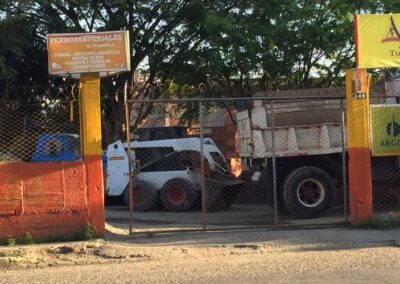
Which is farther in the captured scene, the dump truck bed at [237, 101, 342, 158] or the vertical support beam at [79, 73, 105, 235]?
the dump truck bed at [237, 101, 342, 158]

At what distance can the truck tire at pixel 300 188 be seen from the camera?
12805 millimetres

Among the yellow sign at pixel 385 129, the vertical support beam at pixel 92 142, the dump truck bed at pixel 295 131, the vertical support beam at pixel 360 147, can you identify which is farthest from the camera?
the dump truck bed at pixel 295 131

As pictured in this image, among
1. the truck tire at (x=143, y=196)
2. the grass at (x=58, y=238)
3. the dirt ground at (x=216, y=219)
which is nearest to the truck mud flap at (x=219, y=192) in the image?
the dirt ground at (x=216, y=219)

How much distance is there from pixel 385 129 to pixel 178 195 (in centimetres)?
597

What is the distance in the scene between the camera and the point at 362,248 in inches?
380

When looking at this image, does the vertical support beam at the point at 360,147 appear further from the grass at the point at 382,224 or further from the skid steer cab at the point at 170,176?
the skid steer cab at the point at 170,176

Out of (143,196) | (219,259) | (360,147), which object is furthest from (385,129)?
(143,196)

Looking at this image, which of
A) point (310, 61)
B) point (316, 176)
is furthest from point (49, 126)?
→ point (310, 61)

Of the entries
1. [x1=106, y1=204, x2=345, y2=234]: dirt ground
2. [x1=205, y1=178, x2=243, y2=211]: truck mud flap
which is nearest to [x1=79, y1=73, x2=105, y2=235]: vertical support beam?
[x1=106, y1=204, x2=345, y2=234]: dirt ground

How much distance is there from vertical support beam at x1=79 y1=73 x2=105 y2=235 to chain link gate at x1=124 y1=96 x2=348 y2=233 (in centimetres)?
65

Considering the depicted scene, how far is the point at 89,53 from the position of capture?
10.5 m

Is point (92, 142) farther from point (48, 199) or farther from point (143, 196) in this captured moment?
point (143, 196)

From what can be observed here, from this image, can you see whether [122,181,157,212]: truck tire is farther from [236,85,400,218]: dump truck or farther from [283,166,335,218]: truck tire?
[283,166,335,218]: truck tire

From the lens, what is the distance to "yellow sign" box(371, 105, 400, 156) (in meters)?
11.8
